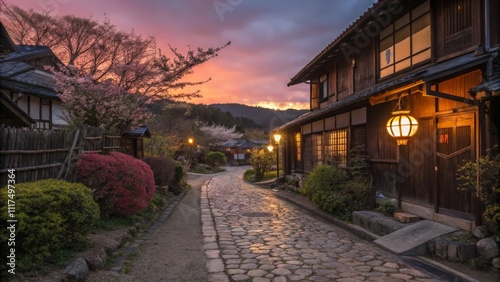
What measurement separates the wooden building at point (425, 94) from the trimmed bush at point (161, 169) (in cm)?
825

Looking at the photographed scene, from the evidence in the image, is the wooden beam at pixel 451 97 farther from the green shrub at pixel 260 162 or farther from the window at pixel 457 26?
the green shrub at pixel 260 162

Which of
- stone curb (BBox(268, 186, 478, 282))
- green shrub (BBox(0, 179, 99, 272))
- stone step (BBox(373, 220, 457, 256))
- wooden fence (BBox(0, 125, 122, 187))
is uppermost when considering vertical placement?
wooden fence (BBox(0, 125, 122, 187))

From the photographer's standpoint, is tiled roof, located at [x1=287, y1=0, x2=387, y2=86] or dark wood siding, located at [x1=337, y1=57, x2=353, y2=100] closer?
tiled roof, located at [x1=287, y1=0, x2=387, y2=86]

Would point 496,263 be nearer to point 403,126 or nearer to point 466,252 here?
point 466,252

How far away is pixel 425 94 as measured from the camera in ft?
25.5

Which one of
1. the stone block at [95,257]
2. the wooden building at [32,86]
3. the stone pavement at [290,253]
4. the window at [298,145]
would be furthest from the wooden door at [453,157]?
the wooden building at [32,86]

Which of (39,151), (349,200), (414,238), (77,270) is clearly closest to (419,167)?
(414,238)

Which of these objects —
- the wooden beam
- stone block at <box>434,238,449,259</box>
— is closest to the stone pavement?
stone block at <box>434,238,449,259</box>

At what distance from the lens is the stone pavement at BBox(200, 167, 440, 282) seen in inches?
253

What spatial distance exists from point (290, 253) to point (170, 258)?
8.87 ft

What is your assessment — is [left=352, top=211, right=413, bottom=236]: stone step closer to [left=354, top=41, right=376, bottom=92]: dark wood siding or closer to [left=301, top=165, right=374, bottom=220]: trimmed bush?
[left=301, top=165, right=374, bottom=220]: trimmed bush

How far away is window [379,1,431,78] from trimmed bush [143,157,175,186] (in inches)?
442

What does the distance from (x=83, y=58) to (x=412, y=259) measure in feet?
73.5

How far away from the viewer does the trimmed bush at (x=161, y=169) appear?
17.4 m
